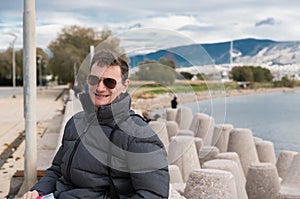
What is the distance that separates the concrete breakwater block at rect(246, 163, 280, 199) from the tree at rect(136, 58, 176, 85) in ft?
10.5

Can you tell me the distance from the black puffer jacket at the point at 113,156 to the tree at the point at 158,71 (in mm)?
749

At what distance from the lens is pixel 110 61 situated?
9.86 feet

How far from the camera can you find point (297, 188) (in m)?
6.84

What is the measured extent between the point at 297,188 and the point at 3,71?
255ft

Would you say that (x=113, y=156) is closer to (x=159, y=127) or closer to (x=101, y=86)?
(x=101, y=86)

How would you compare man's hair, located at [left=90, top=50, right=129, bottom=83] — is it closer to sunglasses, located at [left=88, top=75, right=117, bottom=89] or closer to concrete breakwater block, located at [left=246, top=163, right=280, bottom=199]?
sunglasses, located at [left=88, top=75, right=117, bottom=89]

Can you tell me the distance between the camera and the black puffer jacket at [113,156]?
279 cm

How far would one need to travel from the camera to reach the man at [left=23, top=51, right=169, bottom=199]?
279cm

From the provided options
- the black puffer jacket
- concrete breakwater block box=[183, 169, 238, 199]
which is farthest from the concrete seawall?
the black puffer jacket

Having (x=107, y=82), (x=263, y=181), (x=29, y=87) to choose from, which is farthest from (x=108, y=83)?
(x=263, y=181)

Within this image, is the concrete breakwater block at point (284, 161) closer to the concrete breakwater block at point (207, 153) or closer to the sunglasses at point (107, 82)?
the concrete breakwater block at point (207, 153)

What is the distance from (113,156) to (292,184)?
4746 millimetres

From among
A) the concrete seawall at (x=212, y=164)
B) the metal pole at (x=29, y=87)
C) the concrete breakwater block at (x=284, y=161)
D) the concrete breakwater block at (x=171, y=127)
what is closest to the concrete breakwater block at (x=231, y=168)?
the concrete seawall at (x=212, y=164)

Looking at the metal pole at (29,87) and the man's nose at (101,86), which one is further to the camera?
the metal pole at (29,87)
